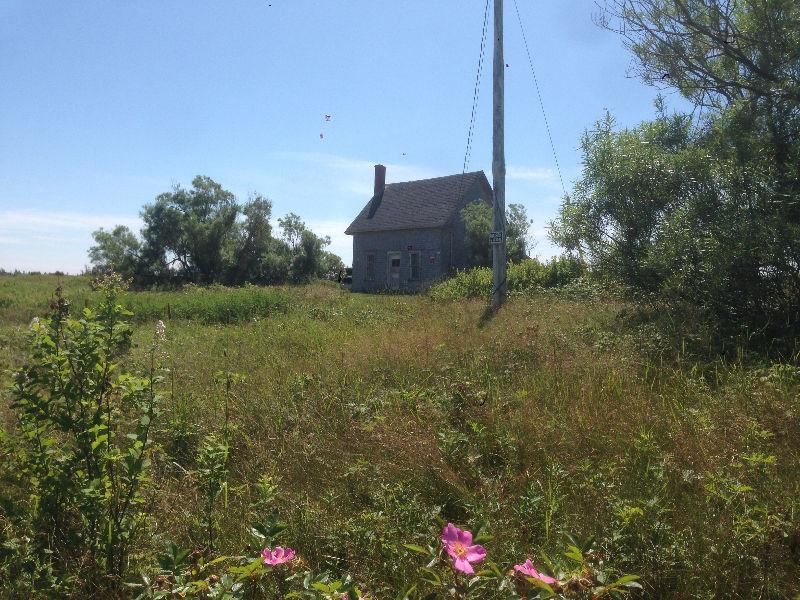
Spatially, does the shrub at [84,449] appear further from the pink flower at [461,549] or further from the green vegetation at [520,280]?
the green vegetation at [520,280]

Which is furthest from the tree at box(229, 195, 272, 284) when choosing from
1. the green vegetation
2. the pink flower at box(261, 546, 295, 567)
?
the pink flower at box(261, 546, 295, 567)

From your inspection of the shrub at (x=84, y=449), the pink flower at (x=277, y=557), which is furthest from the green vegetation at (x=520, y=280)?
the pink flower at (x=277, y=557)

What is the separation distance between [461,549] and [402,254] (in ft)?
86.2

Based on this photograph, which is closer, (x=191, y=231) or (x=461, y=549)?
(x=461, y=549)

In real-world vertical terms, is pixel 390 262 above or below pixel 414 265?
above

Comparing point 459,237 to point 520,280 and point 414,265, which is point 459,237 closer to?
point 414,265

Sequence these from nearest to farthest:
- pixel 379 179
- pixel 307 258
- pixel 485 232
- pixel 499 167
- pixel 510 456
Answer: pixel 510 456 → pixel 499 167 → pixel 485 232 → pixel 379 179 → pixel 307 258

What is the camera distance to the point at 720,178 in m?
6.42

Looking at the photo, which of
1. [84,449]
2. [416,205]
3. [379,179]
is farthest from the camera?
[379,179]

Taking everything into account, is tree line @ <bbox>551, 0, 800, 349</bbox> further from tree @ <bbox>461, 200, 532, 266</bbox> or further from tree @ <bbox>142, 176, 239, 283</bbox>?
tree @ <bbox>142, 176, 239, 283</bbox>

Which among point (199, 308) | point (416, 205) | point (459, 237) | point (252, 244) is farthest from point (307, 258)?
point (199, 308)

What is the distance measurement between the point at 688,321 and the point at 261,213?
29625 millimetres

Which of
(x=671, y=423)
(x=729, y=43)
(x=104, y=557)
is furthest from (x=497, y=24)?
(x=104, y=557)

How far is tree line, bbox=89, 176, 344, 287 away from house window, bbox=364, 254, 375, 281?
5414 millimetres
